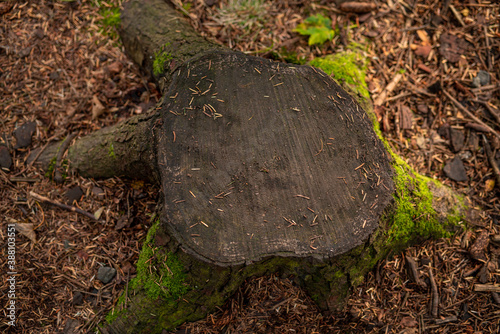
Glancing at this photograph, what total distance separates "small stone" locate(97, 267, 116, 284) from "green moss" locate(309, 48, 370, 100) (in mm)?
2507

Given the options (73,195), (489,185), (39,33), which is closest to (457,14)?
(489,185)

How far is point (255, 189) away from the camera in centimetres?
196

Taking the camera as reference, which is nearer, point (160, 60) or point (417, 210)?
point (417, 210)

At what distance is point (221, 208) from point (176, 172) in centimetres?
37

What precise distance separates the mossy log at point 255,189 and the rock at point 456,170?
0.56 metres

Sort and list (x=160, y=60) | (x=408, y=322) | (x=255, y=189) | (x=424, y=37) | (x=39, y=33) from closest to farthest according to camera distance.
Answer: (x=255, y=189)
(x=408, y=322)
(x=160, y=60)
(x=424, y=37)
(x=39, y=33)

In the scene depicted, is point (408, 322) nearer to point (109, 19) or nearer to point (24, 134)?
point (24, 134)

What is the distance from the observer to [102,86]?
133 inches

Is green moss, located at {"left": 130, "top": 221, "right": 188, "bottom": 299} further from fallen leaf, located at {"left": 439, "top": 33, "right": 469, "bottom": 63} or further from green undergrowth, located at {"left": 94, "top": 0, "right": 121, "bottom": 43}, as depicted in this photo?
fallen leaf, located at {"left": 439, "top": 33, "right": 469, "bottom": 63}

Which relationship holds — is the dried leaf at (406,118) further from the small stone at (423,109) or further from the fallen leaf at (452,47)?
the fallen leaf at (452,47)

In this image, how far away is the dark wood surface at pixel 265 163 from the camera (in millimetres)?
1863

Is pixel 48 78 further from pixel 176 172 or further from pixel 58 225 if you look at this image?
pixel 176 172

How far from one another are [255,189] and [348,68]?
1743 mm

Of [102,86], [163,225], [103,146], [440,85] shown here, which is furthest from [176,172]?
[440,85]
